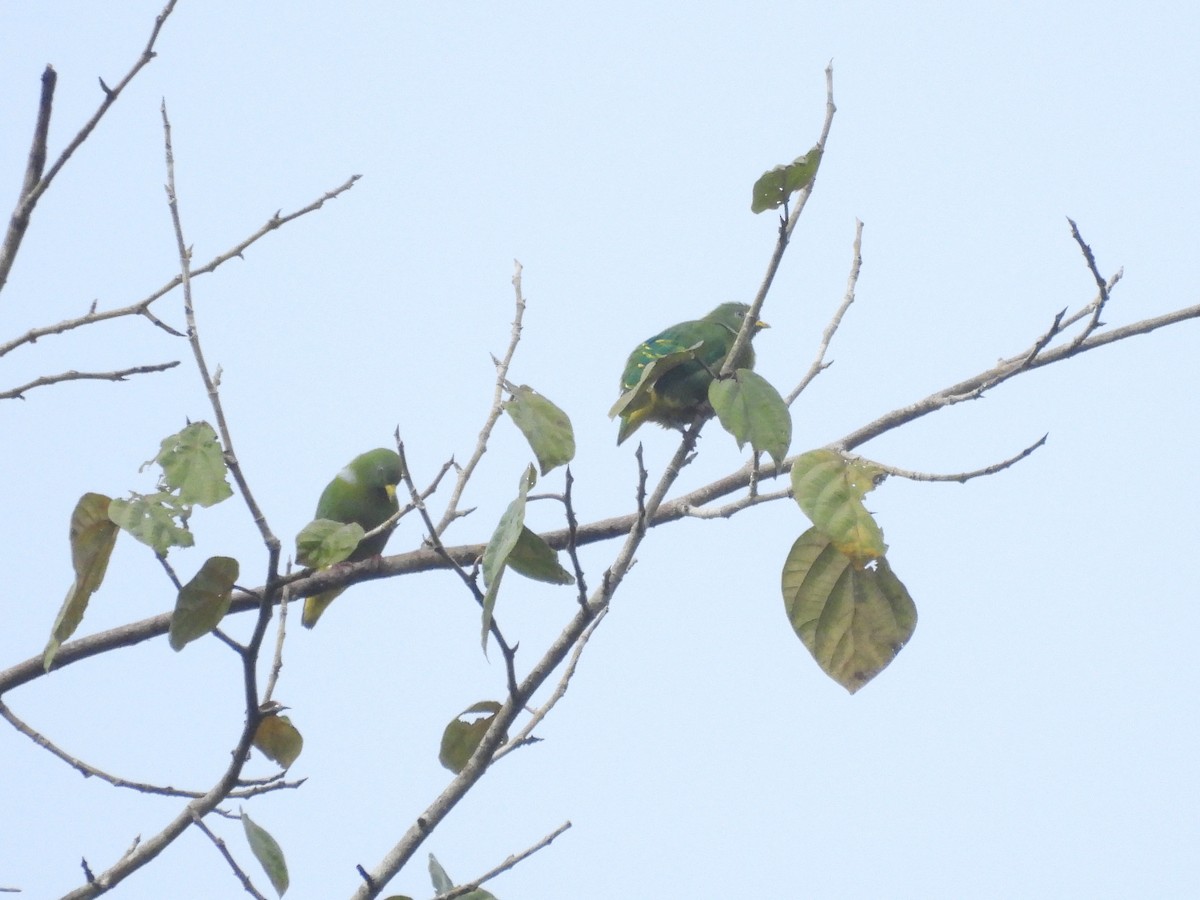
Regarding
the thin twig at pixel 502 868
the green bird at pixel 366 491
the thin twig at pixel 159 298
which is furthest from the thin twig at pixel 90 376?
the green bird at pixel 366 491

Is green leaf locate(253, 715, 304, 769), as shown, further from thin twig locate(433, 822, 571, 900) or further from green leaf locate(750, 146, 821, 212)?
green leaf locate(750, 146, 821, 212)

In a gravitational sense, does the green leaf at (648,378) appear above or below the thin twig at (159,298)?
below

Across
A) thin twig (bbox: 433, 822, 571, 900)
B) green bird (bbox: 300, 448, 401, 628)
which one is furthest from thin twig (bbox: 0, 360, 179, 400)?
green bird (bbox: 300, 448, 401, 628)

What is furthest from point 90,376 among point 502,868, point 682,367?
point 682,367

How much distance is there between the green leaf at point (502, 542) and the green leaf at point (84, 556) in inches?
27.8

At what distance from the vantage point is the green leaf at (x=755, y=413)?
210 cm

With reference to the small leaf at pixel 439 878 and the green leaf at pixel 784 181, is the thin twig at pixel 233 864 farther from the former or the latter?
the green leaf at pixel 784 181

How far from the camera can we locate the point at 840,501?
80.6 inches

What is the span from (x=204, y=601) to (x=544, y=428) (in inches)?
26.2

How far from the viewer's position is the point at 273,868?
230cm

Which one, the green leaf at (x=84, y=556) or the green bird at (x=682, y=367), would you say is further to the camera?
the green bird at (x=682, y=367)

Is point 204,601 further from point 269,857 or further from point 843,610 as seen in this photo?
point 843,610

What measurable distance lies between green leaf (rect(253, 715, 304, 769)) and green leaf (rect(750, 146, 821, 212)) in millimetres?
1474

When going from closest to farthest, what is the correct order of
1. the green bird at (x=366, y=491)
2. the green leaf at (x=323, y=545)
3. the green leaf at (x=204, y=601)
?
the green leaf at (x=204, y=601)
the green leaf at (x=323, y=545)
the green bird at (x=366, y=491)
